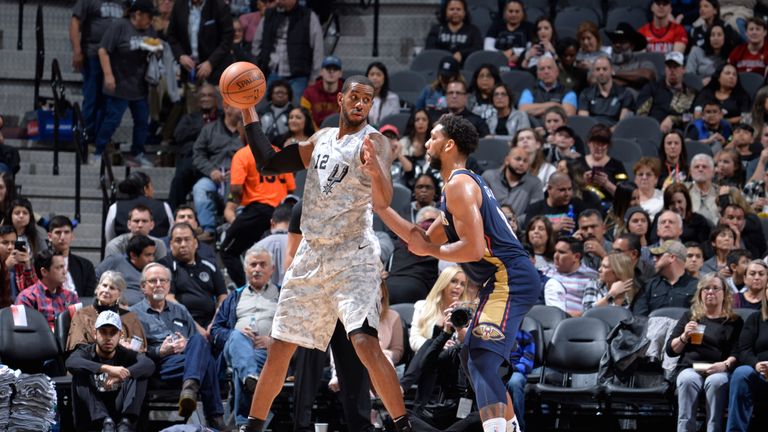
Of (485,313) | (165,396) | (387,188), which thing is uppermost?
(387,188)

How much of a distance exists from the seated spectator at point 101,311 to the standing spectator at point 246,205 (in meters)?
2.28

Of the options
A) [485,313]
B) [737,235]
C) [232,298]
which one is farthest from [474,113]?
[485,313]

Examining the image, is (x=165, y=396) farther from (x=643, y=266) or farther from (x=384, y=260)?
(x=643, y=266)

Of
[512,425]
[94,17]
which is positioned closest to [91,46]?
[94,17]

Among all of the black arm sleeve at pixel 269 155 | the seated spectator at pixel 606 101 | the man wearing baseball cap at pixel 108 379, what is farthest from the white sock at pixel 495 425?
the seated spectator at pixel 606 101

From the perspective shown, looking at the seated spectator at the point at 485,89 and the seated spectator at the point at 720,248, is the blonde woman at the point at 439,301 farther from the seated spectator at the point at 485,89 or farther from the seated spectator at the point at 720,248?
the seated spectator at the point at 485,89

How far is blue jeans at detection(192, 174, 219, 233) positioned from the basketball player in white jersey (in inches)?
232

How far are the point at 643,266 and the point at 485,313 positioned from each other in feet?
14.9

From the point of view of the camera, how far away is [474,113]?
13.9 meters

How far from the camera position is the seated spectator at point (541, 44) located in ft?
49.9

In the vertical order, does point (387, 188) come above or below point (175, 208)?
above

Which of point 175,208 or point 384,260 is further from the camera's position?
point 175,208

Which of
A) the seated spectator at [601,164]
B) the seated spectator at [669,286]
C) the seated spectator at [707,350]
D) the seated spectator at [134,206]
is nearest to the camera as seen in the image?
the seated spectator at [707,350]

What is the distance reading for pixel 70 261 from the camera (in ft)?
37.6
